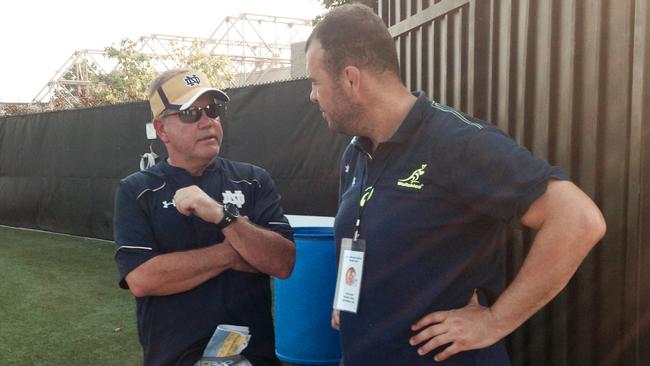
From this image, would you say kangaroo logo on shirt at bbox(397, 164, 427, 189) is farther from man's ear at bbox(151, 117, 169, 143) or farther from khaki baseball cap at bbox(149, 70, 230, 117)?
man's ear at bbox(151, 117, 169, 143)

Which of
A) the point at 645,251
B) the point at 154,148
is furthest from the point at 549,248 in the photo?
the point at 154,148

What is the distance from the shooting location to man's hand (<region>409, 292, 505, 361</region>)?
152cm

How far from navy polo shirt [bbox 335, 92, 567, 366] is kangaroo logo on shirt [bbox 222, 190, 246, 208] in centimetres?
80

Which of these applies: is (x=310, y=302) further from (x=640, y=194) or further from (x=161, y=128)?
(x=640, y=194)

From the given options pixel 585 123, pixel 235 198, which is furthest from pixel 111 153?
pixel 585 123

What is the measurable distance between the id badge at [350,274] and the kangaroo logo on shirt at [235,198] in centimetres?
75

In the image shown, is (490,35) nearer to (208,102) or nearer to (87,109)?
(208,102)

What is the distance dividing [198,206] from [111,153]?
806cm

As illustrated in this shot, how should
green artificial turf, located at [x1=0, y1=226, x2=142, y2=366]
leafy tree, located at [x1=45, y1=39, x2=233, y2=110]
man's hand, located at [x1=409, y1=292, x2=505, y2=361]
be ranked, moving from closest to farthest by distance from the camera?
1. man's hand, located at [x1=409, y1=292, x2=505, y2=361]
2. green artificial turf, located at [x1=0, y1=226, x2=142, y2=366]
3. leafy tree, located at [x1=45, y1=39, x2=233, y2=110]

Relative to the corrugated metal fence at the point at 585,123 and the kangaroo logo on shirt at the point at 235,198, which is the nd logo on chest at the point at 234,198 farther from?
the corrugated metal fence at the point at 585,123

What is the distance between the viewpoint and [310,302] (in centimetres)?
378

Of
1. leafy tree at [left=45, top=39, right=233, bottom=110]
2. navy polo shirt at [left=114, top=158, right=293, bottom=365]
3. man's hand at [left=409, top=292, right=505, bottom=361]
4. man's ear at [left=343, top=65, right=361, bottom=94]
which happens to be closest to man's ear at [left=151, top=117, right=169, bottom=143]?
navy polo shirt at [left=114, top=158, right=293, bottom=365]

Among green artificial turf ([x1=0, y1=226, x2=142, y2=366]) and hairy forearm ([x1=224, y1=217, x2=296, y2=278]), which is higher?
Result: hairy forearm ([x1=224, y1=217, x2=296, y2=278])

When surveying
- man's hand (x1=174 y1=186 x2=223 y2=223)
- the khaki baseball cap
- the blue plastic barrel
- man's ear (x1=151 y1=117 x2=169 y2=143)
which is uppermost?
the khaki baseball cap
